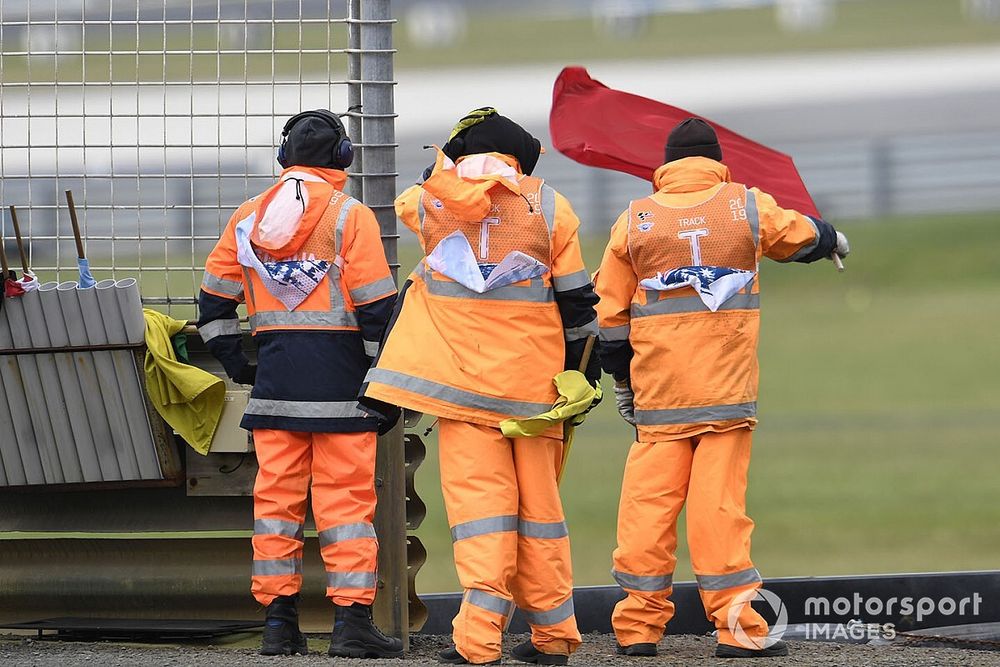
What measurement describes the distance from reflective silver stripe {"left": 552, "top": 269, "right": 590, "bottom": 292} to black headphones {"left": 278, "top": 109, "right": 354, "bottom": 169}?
0.79 m

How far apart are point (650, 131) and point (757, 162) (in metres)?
0.42

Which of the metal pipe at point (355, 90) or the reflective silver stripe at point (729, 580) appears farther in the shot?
the metal pipe at point (355, 90)

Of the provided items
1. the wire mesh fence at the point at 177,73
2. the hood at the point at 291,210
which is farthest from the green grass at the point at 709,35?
the hood at the point at 291,210

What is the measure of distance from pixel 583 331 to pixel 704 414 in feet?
1.61

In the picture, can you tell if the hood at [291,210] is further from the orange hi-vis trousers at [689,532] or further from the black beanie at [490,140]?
the orange hi-vis trousers at [689,532]

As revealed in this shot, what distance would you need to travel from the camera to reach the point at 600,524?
10.8 metres

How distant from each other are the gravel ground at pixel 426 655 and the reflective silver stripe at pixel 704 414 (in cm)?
76

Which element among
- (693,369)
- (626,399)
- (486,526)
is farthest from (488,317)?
(626,399)

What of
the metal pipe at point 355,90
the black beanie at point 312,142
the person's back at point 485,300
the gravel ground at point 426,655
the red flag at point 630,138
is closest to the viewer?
the gravel ground at point 426,655

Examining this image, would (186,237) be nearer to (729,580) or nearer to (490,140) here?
(490,140)

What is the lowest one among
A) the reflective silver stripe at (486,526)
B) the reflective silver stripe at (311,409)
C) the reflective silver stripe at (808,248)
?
the reflective silver stripe at (486,526)

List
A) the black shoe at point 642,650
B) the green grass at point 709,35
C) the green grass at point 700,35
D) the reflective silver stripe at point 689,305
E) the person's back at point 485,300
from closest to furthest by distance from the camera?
the person's back at point 485,300, the reflective silver stripe at point 689,305, the black shoe at point 642,650, the green grass at point 700,35, the green grass at point 709,35

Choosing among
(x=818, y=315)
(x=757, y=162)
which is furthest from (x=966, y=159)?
(x=757, y=162)

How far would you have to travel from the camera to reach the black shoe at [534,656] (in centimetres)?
514
